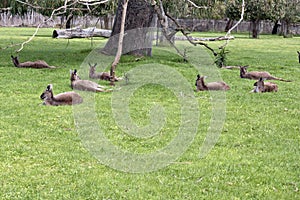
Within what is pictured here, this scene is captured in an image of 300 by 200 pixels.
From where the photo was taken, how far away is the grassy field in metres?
5.27

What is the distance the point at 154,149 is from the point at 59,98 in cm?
299

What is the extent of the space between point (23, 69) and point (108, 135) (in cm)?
720

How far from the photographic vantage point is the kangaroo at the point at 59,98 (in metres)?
9.15

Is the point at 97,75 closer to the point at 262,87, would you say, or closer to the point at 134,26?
the point at 262,87

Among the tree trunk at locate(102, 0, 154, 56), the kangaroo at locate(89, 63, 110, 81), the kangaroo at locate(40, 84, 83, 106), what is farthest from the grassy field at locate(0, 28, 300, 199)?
the tree trunk at locate(102, 0, 154, 56)

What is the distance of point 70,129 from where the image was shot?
755 centimetres

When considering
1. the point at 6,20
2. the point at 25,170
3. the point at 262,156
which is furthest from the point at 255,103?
the point at 6,20

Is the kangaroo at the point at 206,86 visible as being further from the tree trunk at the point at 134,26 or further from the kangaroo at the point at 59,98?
the tree trunk at the point at 134,26

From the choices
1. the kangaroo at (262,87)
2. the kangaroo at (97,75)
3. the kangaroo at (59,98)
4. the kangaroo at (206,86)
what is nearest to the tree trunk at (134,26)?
the kangaroo at (97,75)

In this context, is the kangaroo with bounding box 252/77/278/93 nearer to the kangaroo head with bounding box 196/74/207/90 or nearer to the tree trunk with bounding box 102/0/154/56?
the kangaroo head with bounding box 196/74/207/90

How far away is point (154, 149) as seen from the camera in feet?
21.9

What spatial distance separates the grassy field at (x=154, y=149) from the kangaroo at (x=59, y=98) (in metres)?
0.19

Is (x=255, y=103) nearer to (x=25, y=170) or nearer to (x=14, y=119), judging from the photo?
(x=14, y=119)

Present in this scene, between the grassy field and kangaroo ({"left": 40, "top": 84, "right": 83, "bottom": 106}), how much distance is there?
0.19 metres
